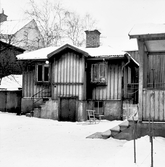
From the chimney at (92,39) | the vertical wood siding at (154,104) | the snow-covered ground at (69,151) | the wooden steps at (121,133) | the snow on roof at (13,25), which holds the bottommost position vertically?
the snow-covered ground at (69,151)

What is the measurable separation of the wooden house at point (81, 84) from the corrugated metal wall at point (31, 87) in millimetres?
74

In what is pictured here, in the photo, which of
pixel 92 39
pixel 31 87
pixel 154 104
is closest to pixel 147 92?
pixel 154 104

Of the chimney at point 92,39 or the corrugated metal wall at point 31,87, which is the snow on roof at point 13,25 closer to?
the chimney at point 92,39

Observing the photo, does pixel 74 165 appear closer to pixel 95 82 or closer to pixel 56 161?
pixel 56 161

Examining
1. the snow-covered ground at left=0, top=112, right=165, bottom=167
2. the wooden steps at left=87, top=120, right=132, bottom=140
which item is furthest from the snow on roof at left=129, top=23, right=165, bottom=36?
the snow-covered ground at left=0, top=112, right=165, bottom=167

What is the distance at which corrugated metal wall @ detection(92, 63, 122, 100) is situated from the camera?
63.1 feet

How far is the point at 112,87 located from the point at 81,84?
208cm

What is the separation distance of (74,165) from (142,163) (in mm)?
1727

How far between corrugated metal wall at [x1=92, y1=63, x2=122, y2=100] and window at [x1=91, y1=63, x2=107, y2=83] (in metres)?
0.34

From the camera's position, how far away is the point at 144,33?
10.2 metres

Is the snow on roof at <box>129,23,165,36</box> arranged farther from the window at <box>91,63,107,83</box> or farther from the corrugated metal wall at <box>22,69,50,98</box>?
the corrugated metal wall at <box>22,69,50,98</box>

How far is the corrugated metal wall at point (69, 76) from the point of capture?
1914cm

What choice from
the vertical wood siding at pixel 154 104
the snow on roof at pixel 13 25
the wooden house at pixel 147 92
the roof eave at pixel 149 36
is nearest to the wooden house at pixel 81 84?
the wooden house at pixel 147 92

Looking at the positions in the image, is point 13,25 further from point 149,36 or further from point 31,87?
point 149,36
